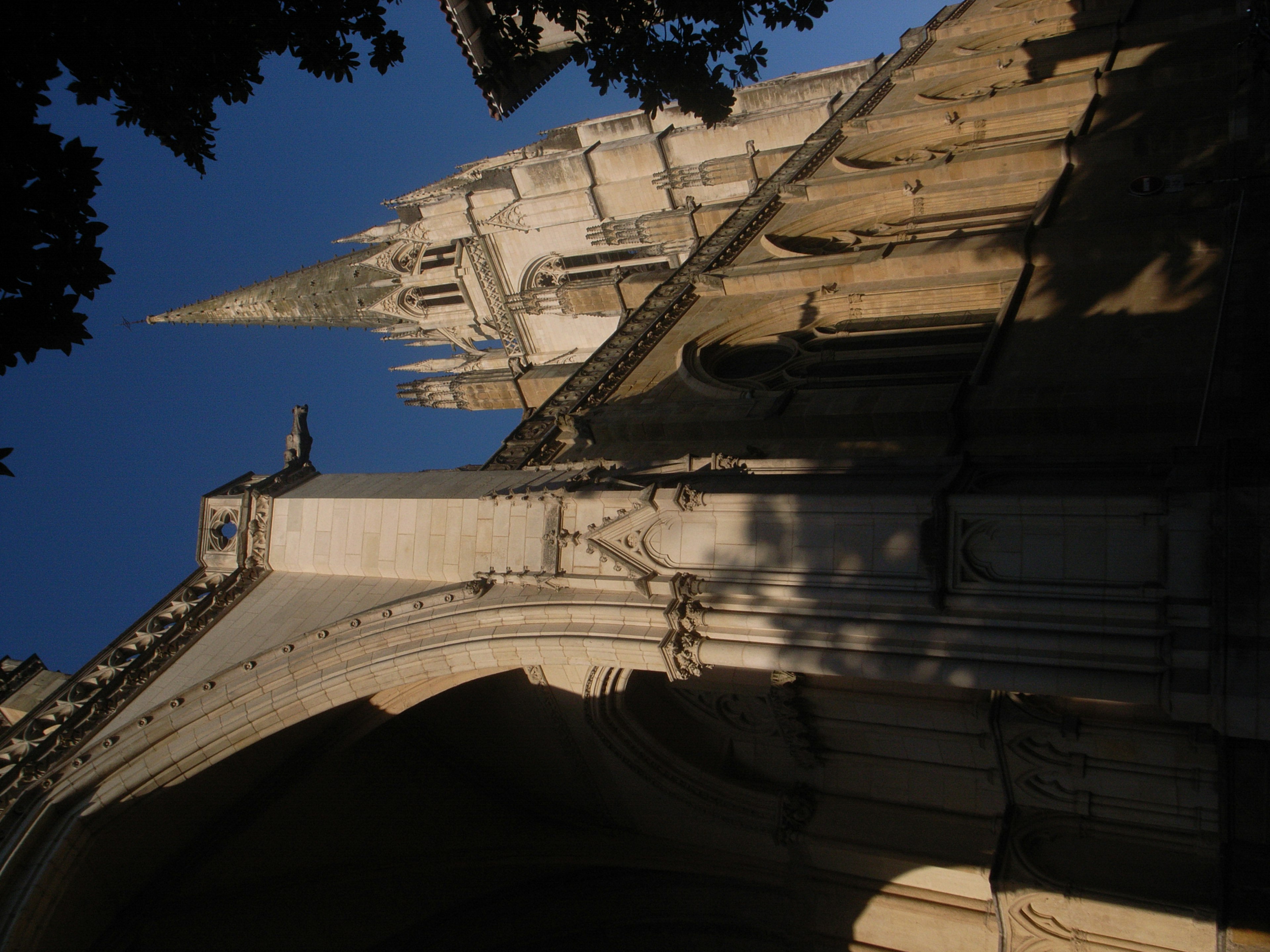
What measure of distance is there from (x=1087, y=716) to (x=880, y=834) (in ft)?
10.0

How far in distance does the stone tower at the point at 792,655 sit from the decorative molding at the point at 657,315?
196mm

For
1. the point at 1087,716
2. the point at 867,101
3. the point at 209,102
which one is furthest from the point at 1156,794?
the point at 867,101

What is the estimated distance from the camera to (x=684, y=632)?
728 cm

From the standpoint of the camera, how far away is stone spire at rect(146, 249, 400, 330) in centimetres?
4278

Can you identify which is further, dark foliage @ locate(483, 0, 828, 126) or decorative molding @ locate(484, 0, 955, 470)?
decorative molding @ locate(484, 0, 955, 470)

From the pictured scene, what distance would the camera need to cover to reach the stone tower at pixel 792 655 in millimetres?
6406

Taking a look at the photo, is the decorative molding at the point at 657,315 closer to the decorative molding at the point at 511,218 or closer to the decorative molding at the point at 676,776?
the decorative molding at the point at 676,776

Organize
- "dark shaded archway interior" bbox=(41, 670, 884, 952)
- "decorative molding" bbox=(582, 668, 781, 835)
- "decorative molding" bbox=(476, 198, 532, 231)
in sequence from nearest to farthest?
"dark shaded archway interior" bbox=(41, 670, 884, 952) → "decorative molding" bbox=(582, 668, 781, 835) → "decorative molding" bbox=(476, 198, 532, 231)

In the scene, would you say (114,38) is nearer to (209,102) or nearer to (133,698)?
(209,102)

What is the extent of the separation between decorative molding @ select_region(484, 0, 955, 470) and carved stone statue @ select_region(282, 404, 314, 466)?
9.93 feet

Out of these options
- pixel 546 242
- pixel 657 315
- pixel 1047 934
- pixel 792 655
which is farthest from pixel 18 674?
pixel 546 242

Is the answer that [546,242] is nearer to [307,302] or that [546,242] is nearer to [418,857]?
[307,302]

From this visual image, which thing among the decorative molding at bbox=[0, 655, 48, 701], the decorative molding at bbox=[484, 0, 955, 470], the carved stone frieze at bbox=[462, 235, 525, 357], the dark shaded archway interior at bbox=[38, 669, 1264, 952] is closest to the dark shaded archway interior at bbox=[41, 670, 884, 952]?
the dark shaded archway interior at bbox=[38, 669, 1264, 952]

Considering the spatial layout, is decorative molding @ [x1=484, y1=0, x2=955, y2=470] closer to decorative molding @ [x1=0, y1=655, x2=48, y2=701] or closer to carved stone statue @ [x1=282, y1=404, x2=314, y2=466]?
carved stone statue @ [x1=282, y1=404, x2=314, y2=466]
